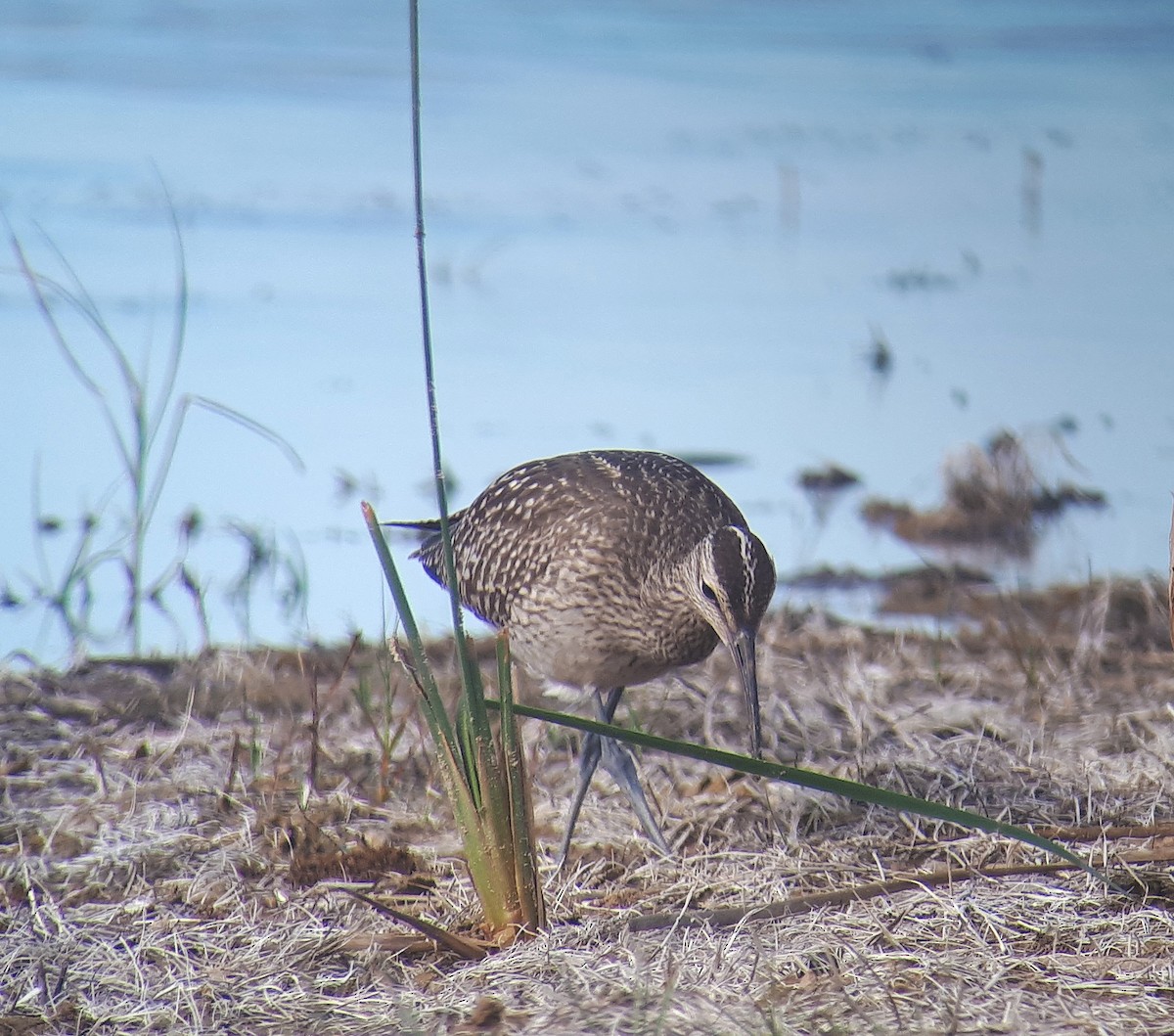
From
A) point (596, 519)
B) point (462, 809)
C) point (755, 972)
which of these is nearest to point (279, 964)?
point (462, 809)

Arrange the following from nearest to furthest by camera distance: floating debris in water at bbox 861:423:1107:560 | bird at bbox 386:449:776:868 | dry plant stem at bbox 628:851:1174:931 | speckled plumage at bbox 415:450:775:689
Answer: dry plant stem at bbox 628:851:1174:931 → bird at bbox 386:449:776:868 → speckled plumage at bbox 415:450:775:689 → floating debris in water at bbox 861:423:1107:560

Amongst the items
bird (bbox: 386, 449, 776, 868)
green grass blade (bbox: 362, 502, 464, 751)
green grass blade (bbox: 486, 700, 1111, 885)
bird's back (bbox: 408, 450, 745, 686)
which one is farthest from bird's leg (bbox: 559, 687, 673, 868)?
green grass blade (bbox: 486, 700, 1111, 885)

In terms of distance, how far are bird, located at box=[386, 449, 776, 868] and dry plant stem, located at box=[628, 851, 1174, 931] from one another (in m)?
0.71

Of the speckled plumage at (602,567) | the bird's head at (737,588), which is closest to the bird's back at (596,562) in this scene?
the speckled plumage at (602,567)

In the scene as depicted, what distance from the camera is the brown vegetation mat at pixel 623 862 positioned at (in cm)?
347

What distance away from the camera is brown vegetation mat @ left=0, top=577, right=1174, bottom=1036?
3471 millimetres

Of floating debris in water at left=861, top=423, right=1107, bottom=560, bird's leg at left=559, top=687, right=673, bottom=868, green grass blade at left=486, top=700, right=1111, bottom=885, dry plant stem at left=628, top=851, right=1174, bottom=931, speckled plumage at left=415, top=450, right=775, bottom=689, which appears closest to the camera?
green grass blade at left=486, top=700, right=1111, bottom=885

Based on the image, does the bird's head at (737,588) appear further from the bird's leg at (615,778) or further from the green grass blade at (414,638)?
the green grass blade at (414,638)

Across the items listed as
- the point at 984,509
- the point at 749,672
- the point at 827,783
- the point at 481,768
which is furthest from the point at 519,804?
the point at 984,509

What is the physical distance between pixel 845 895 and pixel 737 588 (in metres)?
1.09

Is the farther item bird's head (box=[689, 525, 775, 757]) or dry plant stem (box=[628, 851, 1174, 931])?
bird's head (box=[689, 525, 775, 757])

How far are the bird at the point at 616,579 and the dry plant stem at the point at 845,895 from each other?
0.71m

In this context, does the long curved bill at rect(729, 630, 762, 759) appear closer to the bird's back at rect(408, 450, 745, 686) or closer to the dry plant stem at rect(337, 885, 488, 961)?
the bird's back at rect(408, 450, 745, 686)

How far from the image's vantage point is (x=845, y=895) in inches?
153
